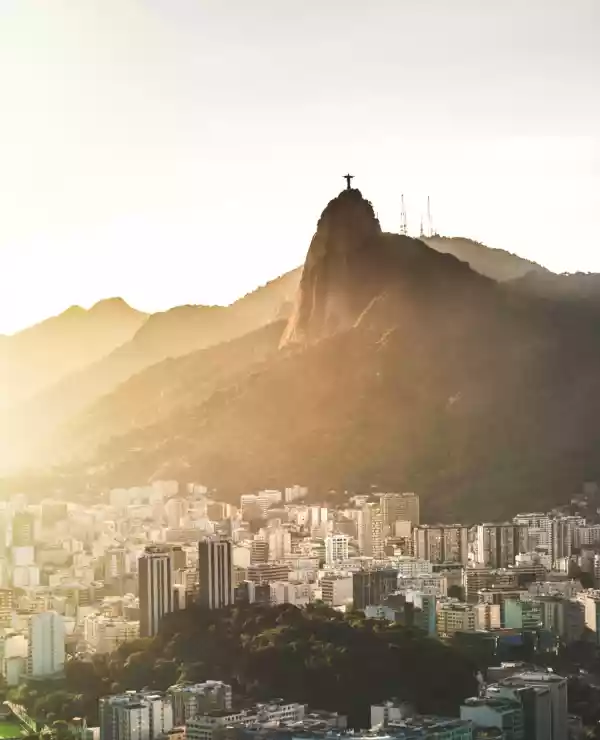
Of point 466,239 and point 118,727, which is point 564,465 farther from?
point 118,727

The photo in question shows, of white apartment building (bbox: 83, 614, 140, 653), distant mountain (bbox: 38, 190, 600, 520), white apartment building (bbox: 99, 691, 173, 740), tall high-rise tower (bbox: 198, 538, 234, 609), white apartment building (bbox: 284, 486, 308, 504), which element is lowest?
white apartment building (bbox: 99, 691, 173, 740)

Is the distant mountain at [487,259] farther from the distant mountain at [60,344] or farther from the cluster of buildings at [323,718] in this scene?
the cluster of buildings at [323,718]

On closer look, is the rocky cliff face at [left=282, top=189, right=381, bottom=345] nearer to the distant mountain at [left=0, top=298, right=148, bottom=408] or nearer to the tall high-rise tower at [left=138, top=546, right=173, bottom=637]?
the distant mountain at [left=0, top=298, right=148, bottom=408]

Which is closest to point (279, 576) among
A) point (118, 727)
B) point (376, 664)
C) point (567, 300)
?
point (376, 664)

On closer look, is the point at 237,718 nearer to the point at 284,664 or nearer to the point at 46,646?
the point at 284,664

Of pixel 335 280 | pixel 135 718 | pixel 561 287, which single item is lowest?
pixel 135 718

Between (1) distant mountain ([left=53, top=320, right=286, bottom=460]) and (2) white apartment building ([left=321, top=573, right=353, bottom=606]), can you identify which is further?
(1) distant mountain ([left=53, top=320, right=286, bottom=460])

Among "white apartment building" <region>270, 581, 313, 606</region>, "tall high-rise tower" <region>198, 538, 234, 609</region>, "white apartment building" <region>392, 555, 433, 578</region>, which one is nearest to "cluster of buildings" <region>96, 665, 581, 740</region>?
"tall high-rise tower" <region>198, 538, 234, 609</region>

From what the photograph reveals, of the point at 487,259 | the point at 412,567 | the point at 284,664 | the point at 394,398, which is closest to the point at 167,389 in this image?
the point at 394,398
